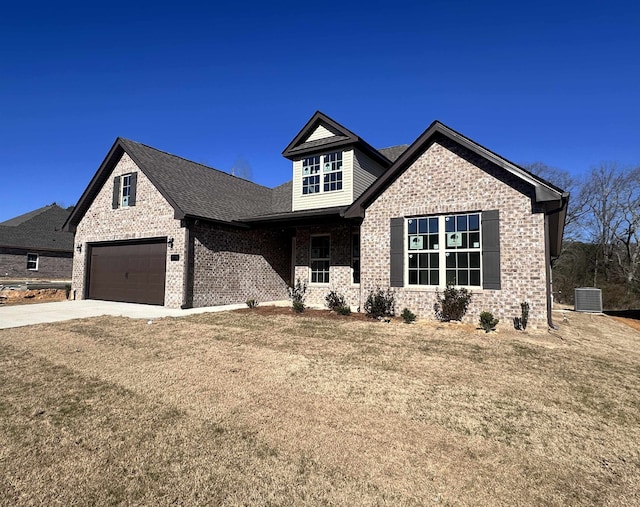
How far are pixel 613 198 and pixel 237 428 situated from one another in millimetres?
41030

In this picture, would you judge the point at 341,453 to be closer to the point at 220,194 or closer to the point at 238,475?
the point at 238,475

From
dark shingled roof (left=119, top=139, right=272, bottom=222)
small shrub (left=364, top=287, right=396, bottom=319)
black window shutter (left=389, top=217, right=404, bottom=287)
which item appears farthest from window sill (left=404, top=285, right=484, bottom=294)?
dark shingled roof (left=119, top=139, right=272, bottom=222)

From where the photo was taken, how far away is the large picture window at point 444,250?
9.94 m

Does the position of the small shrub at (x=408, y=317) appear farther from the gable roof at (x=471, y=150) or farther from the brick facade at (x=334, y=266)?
the gable roof at (x=471, y=150)

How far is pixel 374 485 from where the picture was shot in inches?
105

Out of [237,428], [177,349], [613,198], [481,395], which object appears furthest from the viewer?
[613,198]

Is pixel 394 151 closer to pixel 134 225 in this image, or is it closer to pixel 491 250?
pixel 491 250

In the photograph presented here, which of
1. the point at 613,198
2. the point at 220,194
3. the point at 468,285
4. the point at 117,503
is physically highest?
the point at 613,198

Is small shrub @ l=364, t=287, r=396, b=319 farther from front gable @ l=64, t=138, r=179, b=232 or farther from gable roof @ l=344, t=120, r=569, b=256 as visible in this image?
front gable @ l=64, t=138, r=179, b=232

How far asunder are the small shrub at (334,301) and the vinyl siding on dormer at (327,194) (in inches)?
145

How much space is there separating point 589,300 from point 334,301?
1279 cm

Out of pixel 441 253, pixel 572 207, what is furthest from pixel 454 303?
pixel 572 207

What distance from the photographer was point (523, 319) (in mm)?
9008

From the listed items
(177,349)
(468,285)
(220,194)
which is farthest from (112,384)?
(220,194)
